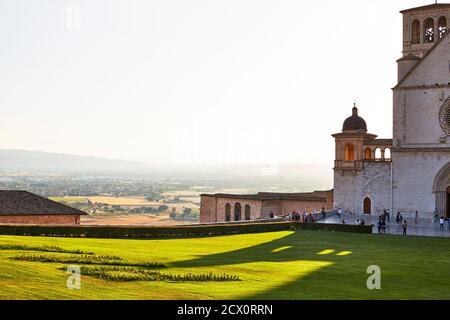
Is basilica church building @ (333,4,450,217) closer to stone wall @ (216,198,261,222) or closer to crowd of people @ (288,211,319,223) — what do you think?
crowd of people @ (288,211,319,223)

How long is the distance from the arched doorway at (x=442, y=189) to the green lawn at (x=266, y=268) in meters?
15.1

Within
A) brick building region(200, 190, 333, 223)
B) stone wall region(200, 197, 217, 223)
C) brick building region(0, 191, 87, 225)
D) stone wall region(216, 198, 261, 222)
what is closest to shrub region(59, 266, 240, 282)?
brick building region(0, 191, 87, 225)

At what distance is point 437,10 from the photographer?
61.6m

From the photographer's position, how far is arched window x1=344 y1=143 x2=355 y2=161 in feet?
207

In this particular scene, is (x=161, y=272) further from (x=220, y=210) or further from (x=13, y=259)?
(x=220, y=210)

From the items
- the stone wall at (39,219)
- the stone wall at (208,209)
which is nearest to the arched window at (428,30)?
the stone wall at (208,209)

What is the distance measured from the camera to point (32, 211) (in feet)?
170

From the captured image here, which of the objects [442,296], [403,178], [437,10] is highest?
[437,10]

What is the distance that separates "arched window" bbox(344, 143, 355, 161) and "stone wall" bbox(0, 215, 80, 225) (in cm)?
2393

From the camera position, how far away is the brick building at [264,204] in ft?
235

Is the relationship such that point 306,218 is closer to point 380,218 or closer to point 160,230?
point 380,218
